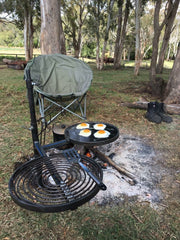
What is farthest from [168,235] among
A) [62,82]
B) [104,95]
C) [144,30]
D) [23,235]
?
[144,30]

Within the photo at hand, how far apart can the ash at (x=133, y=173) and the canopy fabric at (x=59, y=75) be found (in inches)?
61.7

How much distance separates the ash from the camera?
198 cm

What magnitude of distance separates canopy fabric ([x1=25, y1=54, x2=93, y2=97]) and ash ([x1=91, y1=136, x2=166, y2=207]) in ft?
5.14

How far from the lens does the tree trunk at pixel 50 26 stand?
4.96 meters

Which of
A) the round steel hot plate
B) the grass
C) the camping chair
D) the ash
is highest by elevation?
the camping chair

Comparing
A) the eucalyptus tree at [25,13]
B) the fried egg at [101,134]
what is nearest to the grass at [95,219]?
the fried egg at [101,134]

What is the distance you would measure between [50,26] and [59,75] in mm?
2050

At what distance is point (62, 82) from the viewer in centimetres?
391

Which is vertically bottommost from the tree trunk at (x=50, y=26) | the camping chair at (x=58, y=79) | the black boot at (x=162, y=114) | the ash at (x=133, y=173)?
the ash at (x=133, y=173)

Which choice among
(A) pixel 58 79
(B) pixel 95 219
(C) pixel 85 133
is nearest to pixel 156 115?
(A) pixel 58 79

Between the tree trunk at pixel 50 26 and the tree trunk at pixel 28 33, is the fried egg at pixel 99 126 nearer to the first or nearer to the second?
the tree trunk at pixel 50 26

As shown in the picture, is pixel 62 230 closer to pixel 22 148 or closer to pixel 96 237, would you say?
pixel 96 237

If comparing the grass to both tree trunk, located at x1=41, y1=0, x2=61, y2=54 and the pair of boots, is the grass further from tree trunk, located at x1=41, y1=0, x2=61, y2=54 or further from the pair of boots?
tree trunk, located at x1=41, y1=0, x2=61, y2=54

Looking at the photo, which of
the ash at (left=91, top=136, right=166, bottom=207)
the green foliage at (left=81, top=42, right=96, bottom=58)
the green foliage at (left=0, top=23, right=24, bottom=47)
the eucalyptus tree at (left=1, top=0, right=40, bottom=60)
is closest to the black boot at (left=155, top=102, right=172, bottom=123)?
the ash at (left=91, top=136, right=166, bottom=207)
